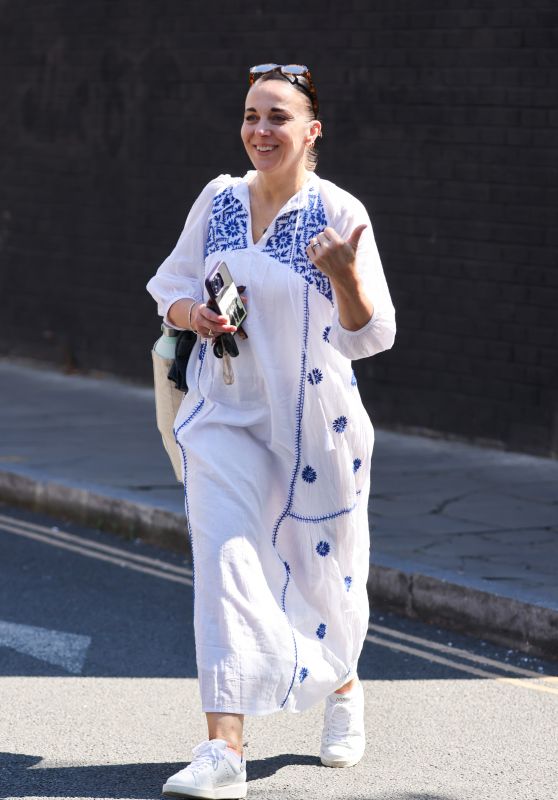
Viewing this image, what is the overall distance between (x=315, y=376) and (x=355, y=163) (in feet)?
21.2

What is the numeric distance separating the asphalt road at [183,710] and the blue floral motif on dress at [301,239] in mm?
1457

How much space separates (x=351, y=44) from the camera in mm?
11055

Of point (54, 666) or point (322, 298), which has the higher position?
point (322, 298)

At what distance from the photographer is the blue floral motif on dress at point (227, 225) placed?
16.2ft

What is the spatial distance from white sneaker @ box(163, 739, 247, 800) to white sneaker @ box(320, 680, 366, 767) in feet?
1.41

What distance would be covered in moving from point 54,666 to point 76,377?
24.5ft

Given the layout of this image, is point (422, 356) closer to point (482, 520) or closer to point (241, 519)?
point (482, 520)

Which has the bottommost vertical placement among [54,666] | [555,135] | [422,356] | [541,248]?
[54,666]

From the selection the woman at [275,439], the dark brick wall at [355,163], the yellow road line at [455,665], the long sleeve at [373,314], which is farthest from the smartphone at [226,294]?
the dark brick wall at [355,163]

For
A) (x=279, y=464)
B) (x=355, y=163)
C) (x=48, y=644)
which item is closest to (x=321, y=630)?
(x=279, y=464)

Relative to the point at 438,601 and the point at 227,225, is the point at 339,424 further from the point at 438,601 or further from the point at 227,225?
the point at 438,601

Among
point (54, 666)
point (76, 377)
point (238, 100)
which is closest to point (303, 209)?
point (54, 666)

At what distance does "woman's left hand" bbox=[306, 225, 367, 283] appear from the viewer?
4539 millimetres

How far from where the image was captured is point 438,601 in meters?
6.95
